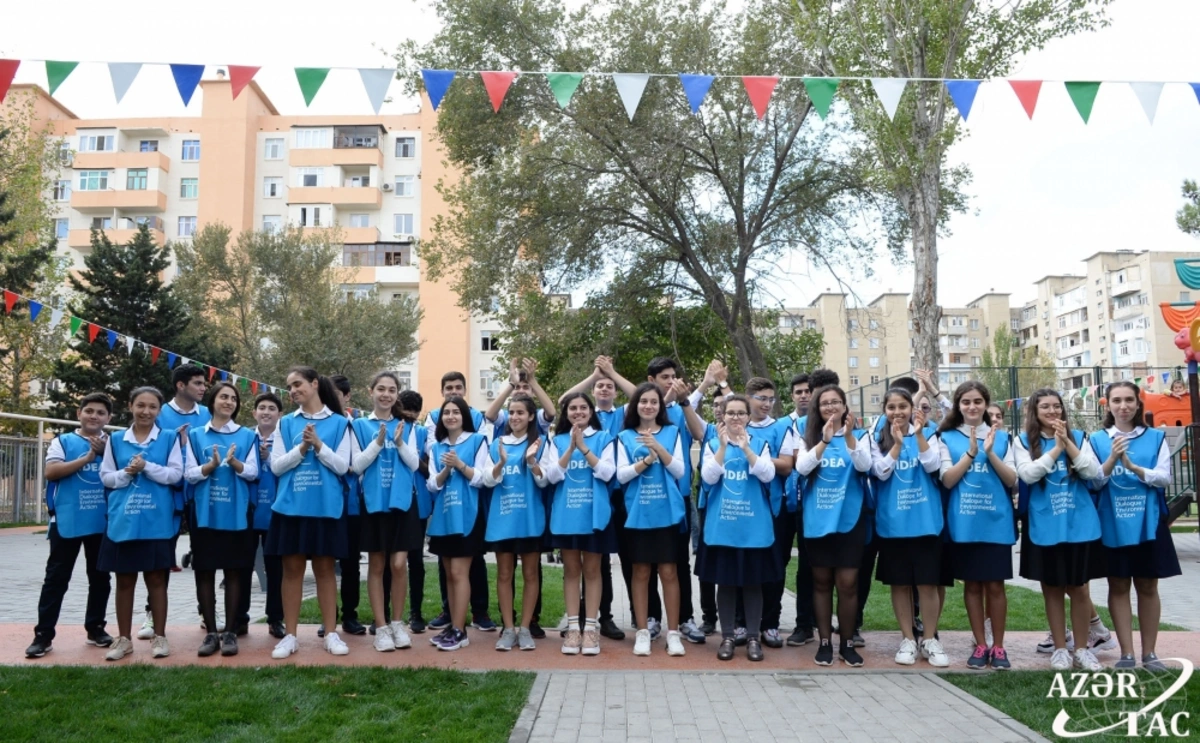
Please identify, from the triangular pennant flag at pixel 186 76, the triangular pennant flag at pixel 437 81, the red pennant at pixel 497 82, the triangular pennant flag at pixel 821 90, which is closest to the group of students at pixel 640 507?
the triangular pennant flag at pixel 186 76

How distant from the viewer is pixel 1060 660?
248 inches

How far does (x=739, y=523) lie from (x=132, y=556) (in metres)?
4.03

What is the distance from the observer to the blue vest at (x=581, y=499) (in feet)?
22.2

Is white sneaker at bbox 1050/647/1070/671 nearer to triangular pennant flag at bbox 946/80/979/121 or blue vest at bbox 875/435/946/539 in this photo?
blue vest at bbox 875/435/946/539

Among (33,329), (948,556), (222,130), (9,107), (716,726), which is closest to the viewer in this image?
(716,726)

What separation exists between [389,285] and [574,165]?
28.7m

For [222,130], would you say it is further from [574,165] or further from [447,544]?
[447,544]

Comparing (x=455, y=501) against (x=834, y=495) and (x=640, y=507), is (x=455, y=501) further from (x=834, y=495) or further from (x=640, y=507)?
(x=834, y=495)

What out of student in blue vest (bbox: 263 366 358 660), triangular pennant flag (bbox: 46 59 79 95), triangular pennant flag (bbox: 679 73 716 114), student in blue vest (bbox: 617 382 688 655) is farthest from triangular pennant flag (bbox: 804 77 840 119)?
triangular pennant flag (bbox: 46 59 79 95)

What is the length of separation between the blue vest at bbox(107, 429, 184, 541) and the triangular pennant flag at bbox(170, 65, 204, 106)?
3.56 m

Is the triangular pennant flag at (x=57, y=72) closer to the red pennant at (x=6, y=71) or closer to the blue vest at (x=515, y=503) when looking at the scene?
the red pennant at (x=6, y=71)

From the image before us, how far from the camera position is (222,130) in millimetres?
Answer: 45938

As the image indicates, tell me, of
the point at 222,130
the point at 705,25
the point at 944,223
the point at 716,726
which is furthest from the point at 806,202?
the point at 222,130

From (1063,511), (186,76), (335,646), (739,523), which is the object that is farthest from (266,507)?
(1063,511)
